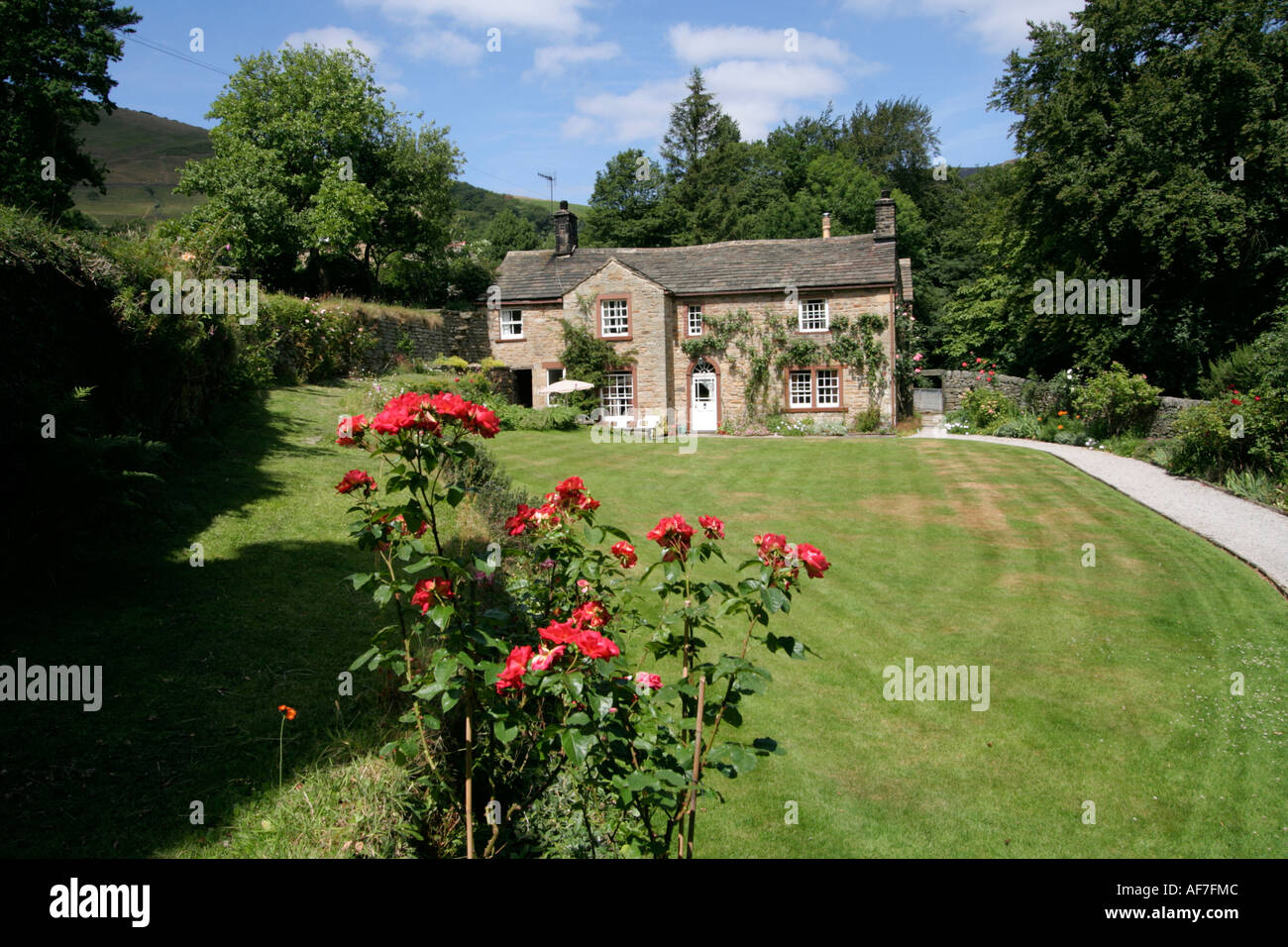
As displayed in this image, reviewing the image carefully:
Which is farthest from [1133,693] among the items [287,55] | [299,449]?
[287,55]

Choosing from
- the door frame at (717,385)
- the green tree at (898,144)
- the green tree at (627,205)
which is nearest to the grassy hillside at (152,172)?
the green tree at (627,205)

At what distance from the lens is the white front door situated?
93.0ft

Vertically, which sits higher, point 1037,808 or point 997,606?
point 997,606

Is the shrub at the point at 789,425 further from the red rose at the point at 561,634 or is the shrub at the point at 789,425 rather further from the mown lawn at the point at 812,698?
the red rose at the point at 561,634

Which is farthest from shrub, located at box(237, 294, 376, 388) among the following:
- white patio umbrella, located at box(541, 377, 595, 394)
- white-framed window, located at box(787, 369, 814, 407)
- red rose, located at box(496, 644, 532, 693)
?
white-framed window, located at box(787, 369, 814, 407)

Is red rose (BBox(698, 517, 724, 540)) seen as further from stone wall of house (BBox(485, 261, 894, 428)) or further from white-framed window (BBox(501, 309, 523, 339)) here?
white-framed window (BBox(501, 309, 523, 339))

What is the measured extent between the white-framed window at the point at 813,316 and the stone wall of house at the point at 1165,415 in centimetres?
1070

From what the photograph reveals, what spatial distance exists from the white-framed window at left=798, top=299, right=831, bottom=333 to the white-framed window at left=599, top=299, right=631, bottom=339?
660cm

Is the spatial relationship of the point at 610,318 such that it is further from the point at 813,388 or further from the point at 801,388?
the point at 813,388

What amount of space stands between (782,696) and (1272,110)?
978 inches

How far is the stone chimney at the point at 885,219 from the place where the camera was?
27828 mm

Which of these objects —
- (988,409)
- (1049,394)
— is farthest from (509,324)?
(1049,394)
